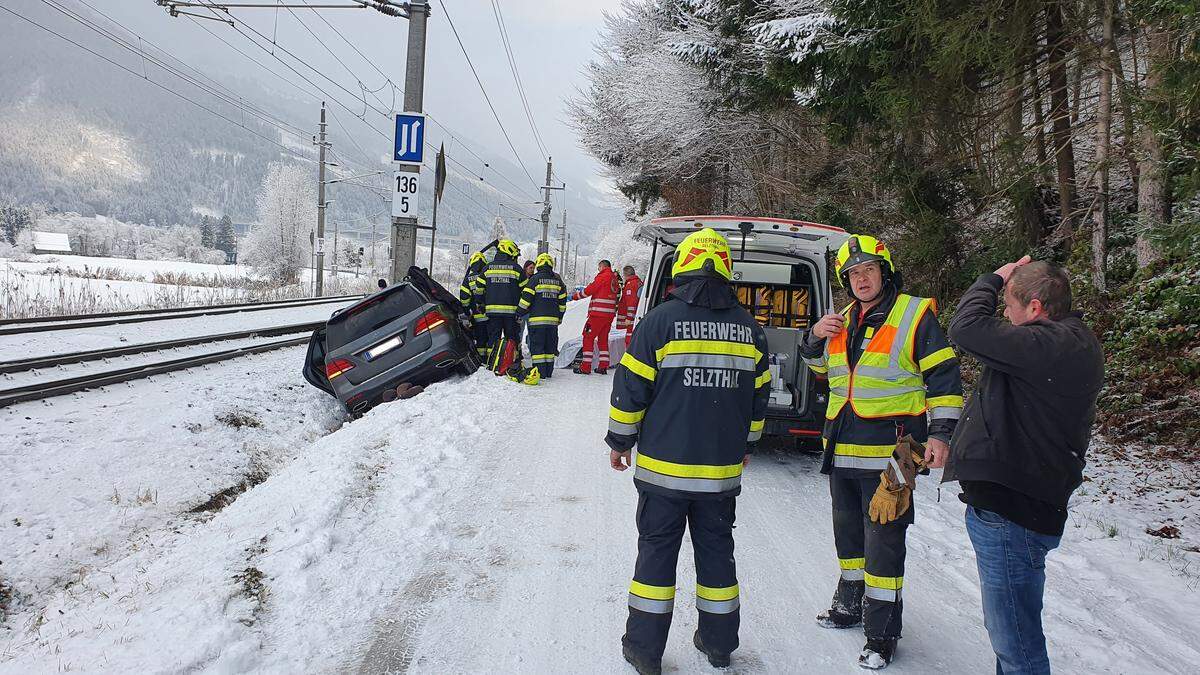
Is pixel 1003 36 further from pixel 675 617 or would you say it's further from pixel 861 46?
pixel 675 617

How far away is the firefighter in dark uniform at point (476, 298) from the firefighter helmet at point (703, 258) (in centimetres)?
706

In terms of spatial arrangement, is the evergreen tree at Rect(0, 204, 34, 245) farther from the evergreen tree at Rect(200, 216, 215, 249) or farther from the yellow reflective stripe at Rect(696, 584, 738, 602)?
the yellow reflective stripe at Rect(696, 584, 738, 602)

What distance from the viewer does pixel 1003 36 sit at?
23.5 feet

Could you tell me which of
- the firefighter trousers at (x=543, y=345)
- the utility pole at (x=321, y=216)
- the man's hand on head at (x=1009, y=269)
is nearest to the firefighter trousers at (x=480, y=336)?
the firefighter trousers at (x=543, y=345)

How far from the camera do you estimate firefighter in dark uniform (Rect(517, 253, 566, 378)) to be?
9758mm

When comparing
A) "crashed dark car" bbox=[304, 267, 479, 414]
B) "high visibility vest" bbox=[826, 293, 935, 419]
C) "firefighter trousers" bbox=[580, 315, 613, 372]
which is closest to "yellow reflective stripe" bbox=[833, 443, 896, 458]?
"high visibility vest" bbox=[826, 293, 935, 419]

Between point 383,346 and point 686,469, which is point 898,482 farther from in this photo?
point 383,346

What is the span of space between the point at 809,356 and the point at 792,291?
4316 millimetres

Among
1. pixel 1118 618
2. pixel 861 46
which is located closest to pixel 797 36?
pixel 861 46

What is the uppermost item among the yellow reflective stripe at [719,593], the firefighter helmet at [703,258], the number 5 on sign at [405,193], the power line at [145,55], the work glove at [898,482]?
the power line at [145,55]

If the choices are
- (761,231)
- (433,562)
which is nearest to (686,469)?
(433,562)

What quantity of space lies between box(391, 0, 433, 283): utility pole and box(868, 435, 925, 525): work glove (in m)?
8.77

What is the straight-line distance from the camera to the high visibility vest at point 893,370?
10.2ft

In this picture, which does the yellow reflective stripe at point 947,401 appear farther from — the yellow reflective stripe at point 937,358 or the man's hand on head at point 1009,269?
the man's hand on head at point 1009,269
